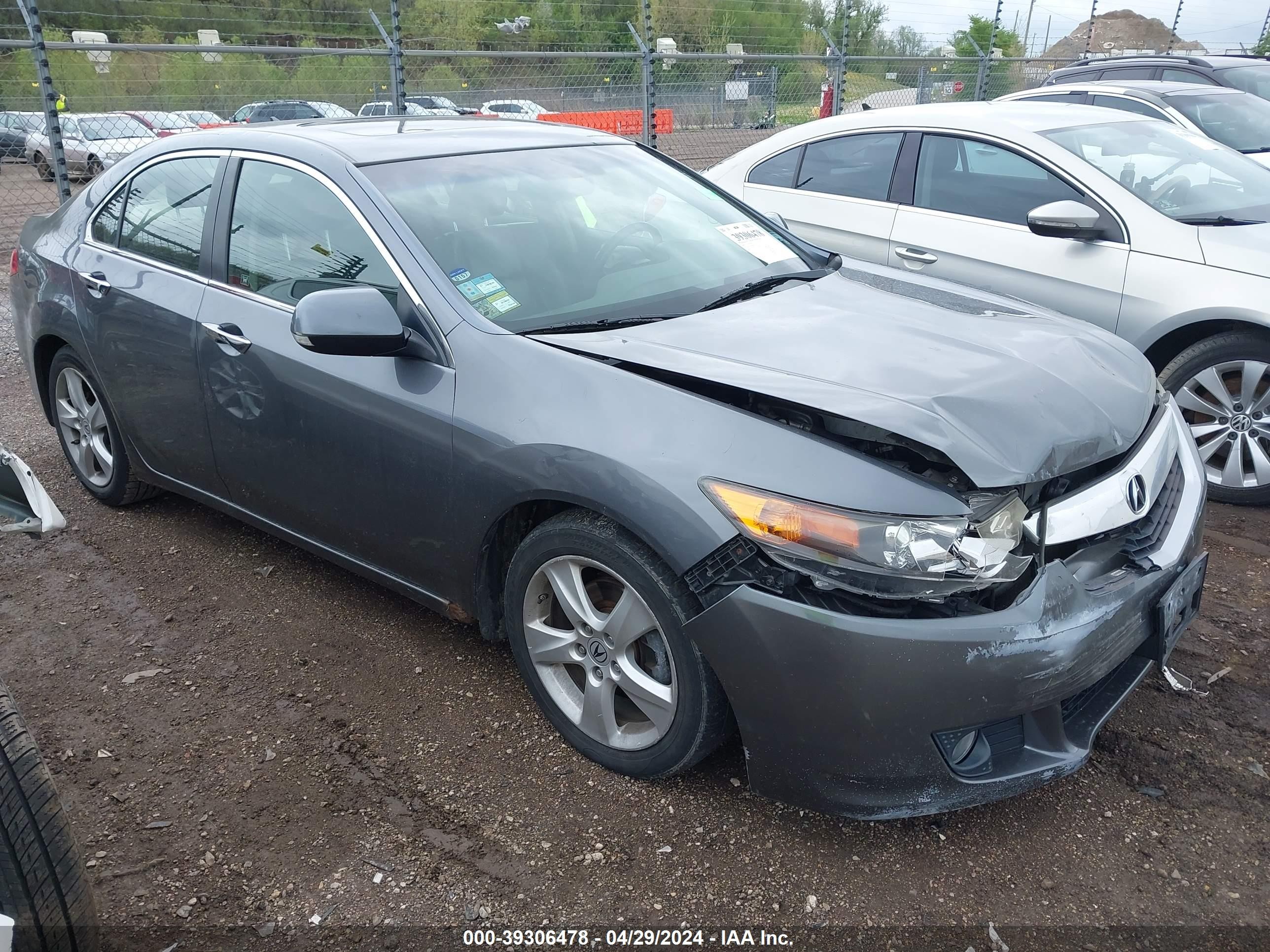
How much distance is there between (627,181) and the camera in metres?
3.53

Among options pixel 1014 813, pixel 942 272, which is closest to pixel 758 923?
pixel 1014 813

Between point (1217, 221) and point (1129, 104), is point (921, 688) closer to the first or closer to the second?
point (1217, 221)

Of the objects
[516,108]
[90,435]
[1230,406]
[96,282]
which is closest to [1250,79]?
[1230,406]

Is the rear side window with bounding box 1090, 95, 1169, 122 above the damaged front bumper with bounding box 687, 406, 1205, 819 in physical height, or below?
above

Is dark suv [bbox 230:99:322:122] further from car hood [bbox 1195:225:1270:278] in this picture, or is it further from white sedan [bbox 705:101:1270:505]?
car hood [bbox 1195:225:1270:278]

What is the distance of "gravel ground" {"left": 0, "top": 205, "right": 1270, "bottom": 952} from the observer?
222 centimetres

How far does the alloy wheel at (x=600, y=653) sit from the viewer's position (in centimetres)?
245

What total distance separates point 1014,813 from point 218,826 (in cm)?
200

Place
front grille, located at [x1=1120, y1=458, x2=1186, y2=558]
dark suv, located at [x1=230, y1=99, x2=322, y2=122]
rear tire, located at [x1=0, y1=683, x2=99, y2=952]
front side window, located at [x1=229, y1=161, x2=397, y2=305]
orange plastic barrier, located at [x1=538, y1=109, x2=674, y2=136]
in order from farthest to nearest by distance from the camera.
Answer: dark suv, located at [x1=230, y1=99, x2=322, y2=122] → orange plastic barrier, located at [x1=538, y1=109, x2=674, y2=136] → front side window, located at [x1=229, y1=161, x2=397, y2=305] → front grille, located at [x1=1120, y1=458, x2=1186, y2=558] → rear tire, located at [x1=0, y1=683, x2=99, y2=952]

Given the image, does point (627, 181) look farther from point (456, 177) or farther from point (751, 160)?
point (751, 160)

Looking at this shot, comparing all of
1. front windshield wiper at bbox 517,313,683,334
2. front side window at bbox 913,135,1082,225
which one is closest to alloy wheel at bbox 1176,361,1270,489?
front side window at bbox 913,135,1082,225

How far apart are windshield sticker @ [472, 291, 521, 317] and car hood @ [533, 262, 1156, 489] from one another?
19cm

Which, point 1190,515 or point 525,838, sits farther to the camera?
point 1190,515

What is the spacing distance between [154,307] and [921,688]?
9.55 ft
